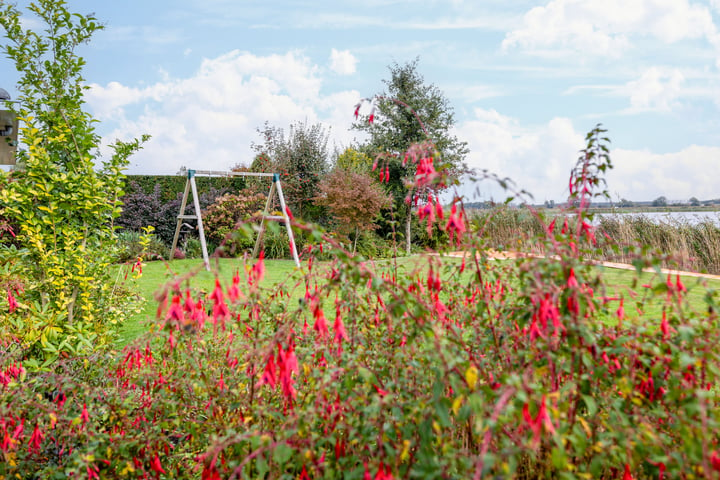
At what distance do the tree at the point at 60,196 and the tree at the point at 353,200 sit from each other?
7.15m

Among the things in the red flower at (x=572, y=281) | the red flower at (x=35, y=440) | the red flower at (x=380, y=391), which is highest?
the red flower at (x=572, y=281)

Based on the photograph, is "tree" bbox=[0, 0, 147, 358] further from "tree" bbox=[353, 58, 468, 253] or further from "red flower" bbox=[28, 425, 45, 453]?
"tree" bbox=[353, 58, 468, 253]

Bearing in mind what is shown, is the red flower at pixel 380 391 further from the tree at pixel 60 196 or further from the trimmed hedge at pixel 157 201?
the trimmed hedge at pixel 157 201

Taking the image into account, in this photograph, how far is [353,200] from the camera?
10672 millimetres

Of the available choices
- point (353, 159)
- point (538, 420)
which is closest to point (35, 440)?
point (538, 420)

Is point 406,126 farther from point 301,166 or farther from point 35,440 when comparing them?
point 35,440

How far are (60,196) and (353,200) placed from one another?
7651 mm

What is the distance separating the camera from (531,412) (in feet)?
3.30

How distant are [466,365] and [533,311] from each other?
28 cm

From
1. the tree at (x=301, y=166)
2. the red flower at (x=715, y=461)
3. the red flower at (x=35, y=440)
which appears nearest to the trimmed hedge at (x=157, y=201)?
the tree at (x=301, y=166)

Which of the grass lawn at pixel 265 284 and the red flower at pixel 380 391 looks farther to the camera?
the grass lawn at pixel 265 284

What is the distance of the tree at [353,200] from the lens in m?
10.6

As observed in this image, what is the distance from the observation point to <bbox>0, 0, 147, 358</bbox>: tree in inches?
127

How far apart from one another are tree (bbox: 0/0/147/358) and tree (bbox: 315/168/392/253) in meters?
7.15
